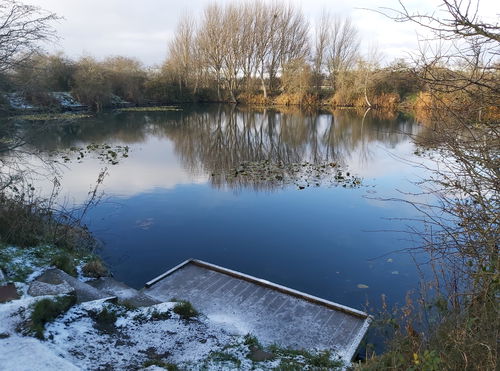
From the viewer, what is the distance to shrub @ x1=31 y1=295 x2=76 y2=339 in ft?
9.89

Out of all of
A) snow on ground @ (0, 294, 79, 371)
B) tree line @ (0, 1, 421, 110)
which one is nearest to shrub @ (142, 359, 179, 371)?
snow on ground @ (0, 294, 79, 371)

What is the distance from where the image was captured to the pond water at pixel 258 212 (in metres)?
6.47

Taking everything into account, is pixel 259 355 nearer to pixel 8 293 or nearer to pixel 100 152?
pixel 8 293

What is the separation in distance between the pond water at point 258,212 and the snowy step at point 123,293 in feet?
2.28

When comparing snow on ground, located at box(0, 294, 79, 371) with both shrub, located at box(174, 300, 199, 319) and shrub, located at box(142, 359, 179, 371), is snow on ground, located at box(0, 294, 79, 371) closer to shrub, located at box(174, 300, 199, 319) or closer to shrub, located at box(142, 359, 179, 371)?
shrub, located at box(142, 359, 179, 371)

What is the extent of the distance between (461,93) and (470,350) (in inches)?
78.0

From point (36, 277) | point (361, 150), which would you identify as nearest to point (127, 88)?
point (361, 150)

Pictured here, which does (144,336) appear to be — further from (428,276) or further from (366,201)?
(366,201)

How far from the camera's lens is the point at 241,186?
11266 millimetres

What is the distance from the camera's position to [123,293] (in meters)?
5.03

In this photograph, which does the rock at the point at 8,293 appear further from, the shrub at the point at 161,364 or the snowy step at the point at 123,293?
the shrub at the point at 161,364

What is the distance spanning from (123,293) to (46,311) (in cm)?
179

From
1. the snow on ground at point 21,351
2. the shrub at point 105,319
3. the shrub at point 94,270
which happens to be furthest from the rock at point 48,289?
the shrub at point 94,270

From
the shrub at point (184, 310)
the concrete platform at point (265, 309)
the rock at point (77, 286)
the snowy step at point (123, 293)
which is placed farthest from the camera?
the snowy step at point (123, 293)
